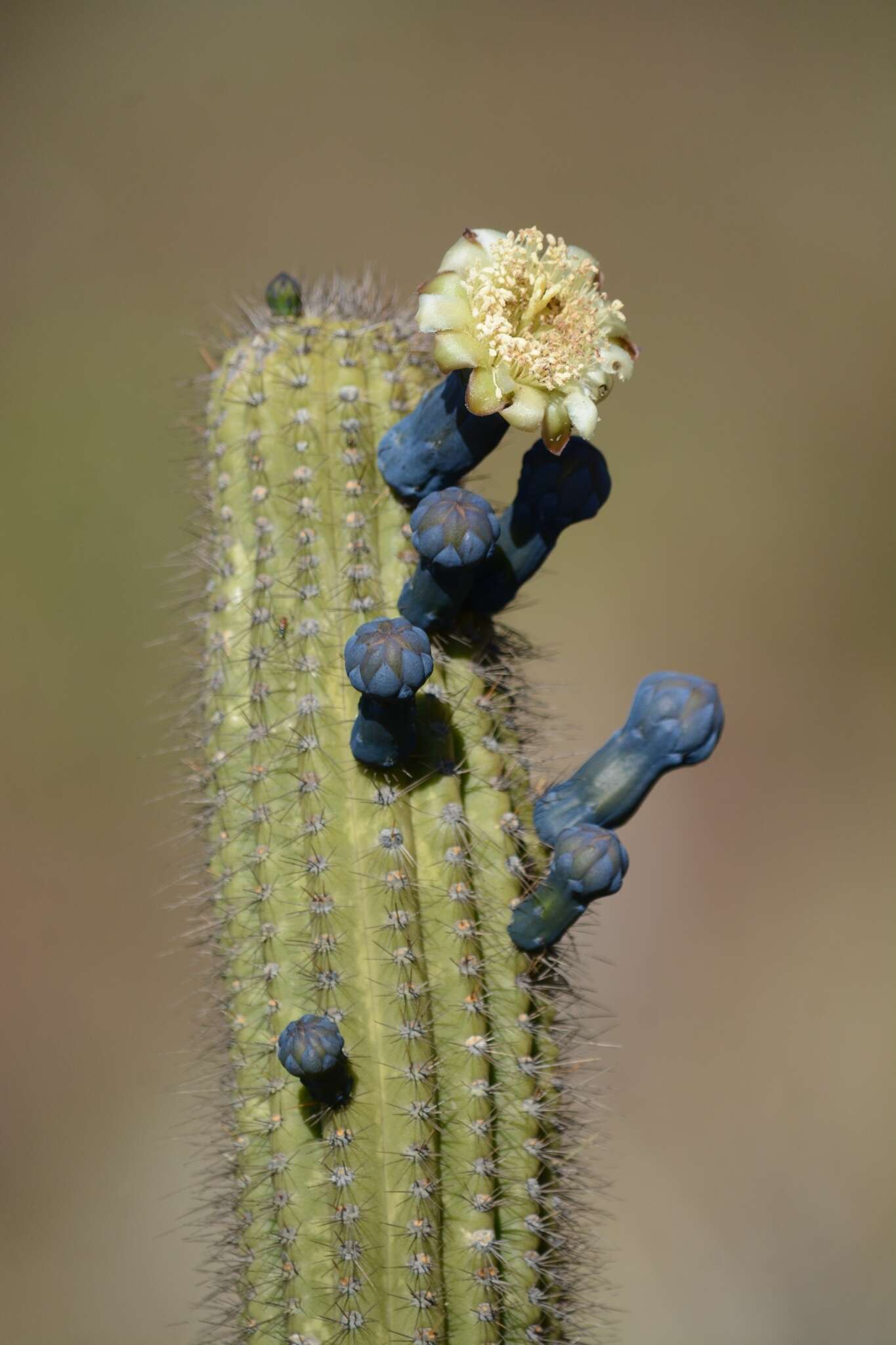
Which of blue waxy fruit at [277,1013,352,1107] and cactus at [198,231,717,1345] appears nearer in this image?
blue waxy fruit at [277,1013,352,1107]

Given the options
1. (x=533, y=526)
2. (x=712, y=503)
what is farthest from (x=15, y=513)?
(x=533, y=526)

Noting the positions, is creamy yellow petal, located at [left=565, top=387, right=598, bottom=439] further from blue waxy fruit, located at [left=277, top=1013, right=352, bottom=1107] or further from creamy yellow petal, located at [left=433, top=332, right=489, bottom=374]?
blue waxy fruit, located at [left=277, top=1013, right=352, bottom=1107]

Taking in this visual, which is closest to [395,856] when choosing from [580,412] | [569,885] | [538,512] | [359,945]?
[359,945]

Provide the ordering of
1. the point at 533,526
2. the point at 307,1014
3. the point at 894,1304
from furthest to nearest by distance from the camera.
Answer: the point at 894,1304 < the point at 533,526 < the point at 307,1014

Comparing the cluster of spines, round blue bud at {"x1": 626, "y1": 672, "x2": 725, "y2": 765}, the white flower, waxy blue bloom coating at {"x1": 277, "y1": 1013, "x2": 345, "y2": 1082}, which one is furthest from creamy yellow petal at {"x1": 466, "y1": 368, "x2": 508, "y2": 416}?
waxy blue bloom coating at {"x1": 277, "y1": 1013, "x2": 345, "y2": 1082}

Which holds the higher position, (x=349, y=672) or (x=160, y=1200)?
(x=349, y=672)

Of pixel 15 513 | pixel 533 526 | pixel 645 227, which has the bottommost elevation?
pixel 533 526

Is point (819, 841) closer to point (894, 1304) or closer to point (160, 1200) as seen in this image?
point (894, 1304)

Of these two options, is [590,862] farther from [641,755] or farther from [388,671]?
[388,671]
